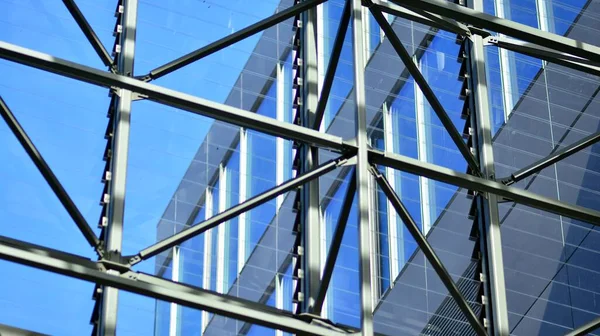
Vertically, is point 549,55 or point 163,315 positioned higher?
point 549,55

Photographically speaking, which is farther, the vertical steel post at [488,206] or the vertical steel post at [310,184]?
the vertical steel post at [488,206]

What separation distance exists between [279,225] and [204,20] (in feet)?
7.15

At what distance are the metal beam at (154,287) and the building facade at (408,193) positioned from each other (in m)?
1.62

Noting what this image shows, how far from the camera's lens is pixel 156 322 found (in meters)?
15.4

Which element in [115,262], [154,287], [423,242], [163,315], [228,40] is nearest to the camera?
[154,287]

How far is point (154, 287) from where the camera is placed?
12000mm

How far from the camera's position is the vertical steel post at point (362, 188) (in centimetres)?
1262

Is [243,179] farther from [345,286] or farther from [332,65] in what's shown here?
[332,65]

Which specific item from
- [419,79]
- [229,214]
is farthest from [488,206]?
[229,214]

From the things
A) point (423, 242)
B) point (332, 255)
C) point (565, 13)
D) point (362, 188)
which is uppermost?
point (565, 13)

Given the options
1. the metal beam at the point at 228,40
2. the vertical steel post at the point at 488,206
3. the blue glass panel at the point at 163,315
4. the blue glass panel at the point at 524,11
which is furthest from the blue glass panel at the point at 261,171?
the blue glass panel at the point at 524,11

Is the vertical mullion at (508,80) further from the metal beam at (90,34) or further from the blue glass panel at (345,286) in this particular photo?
the metal beam at (90,34)

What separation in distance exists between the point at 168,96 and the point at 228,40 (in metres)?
1.65

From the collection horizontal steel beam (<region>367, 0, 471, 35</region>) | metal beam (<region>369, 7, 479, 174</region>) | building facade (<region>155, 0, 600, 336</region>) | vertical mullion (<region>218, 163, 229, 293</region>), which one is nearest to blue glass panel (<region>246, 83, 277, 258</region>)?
building facade (<region>155, 0, 600, 336</region>)
